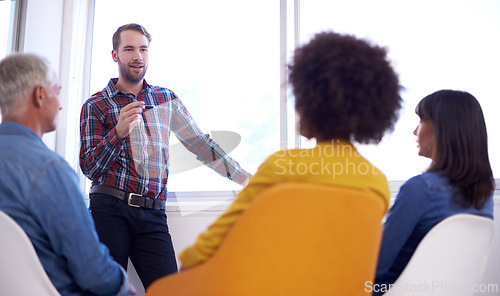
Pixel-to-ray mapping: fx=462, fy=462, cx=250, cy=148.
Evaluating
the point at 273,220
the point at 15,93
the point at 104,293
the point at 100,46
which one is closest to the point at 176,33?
the point at 100,46

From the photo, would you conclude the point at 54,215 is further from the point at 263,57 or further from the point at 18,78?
the point at 263,57

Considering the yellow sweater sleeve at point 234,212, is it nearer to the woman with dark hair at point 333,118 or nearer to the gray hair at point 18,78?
the woman with dark hair at point 333,118

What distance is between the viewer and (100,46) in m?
3.42

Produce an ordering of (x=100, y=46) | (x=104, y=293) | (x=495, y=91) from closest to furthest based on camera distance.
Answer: (x=104, y=293) < (x=495, y=91) < (x=100, y=46)

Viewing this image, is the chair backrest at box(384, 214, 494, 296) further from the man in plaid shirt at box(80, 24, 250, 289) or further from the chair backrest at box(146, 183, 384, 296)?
the man in plaid shirt at box(80, 24, 250, 289)

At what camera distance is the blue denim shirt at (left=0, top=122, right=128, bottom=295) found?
121 cm

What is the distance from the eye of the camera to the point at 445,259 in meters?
1.28

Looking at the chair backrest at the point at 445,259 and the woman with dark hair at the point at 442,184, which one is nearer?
the chair backrest at the point at 445,259

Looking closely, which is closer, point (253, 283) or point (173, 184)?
point (253, 283)

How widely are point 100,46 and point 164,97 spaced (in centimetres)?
99

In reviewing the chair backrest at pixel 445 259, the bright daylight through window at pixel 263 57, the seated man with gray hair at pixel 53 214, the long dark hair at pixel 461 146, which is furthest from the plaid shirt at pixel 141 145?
the chair backrest at pixel 445 259

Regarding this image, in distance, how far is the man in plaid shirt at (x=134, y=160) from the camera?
7.78 ft

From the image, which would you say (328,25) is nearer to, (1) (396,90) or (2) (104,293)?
(1) (396,90)

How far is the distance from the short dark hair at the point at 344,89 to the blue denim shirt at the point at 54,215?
0.64 meters
